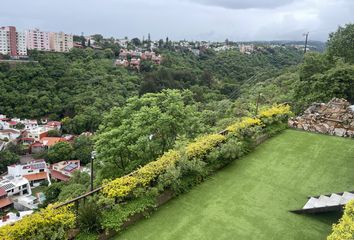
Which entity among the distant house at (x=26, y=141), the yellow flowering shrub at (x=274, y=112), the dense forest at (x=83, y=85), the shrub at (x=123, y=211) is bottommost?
the distant house at (x=26, y=141)

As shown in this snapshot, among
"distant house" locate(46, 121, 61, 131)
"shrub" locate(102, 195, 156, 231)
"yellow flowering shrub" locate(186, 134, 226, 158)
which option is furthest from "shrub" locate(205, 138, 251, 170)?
"distant house" locate(46, 121, 61, 131)

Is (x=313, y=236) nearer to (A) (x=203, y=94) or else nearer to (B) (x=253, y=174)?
(B) (x=253, y=174)

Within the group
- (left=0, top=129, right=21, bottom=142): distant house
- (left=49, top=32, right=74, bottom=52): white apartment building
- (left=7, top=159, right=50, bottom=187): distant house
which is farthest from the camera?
(left=49, top=32, right=74, bottom=52): white apartment building

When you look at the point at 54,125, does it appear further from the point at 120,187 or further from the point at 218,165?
the point at 120,187

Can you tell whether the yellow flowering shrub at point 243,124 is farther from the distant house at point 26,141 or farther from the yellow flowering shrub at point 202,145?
the distant house at point 26,141

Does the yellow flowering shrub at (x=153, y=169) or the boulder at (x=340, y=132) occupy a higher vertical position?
the boulder at (x=340, y=132)

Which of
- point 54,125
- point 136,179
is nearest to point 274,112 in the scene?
point 136,179

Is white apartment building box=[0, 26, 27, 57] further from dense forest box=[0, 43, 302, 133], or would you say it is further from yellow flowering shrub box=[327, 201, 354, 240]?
yellow flowering shrub box=[327, 201, 354, 240]

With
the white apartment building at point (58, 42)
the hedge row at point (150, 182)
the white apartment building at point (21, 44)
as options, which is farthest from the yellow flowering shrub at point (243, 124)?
the white apartment building at point (58, 42)
